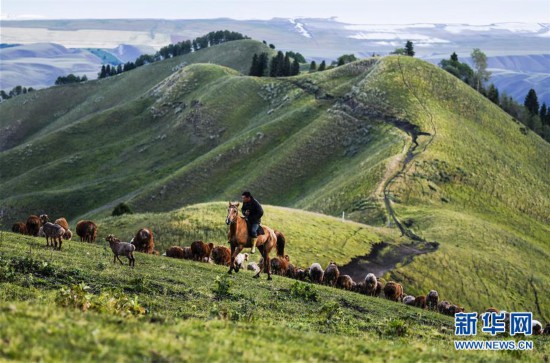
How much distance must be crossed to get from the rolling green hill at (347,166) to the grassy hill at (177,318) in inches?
958

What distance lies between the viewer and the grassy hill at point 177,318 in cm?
1087

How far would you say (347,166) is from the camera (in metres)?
114

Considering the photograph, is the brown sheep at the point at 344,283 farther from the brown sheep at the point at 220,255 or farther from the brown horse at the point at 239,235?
the brown horse at the point at 239,235

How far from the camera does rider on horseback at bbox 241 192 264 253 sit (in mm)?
27438

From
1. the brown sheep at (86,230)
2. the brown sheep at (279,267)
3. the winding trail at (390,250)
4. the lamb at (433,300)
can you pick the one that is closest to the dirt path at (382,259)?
the winding trail at (390,250)

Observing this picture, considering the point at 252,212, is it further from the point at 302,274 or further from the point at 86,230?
the point at 86,230

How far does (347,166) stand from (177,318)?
326 feet

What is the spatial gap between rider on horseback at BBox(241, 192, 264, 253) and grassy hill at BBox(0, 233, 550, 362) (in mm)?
2391

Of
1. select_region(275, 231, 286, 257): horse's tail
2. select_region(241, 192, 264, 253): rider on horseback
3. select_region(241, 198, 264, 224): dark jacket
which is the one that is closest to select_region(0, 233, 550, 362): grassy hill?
select_region(241, 192, 264, 253): rider on horseback

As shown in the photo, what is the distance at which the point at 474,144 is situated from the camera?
4493 inches

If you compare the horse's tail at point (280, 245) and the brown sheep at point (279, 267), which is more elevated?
the horse's tail at point (280, 245)

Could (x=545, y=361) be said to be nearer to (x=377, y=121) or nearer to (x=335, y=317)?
(x=335, y=317)

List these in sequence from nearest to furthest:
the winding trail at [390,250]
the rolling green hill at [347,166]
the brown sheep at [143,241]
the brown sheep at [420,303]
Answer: the brown sheep at [420,303]
the brown sheep at [143,241]
the winding trail at [390,250]
the rolling green hill at [347,166]

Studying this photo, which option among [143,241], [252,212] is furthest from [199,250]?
[252,212]
